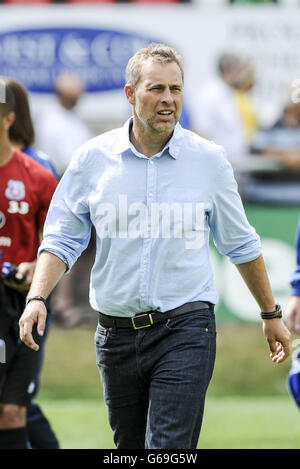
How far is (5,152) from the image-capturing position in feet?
20.1

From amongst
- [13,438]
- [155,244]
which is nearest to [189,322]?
[155,244]

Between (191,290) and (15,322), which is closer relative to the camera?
(191,290)

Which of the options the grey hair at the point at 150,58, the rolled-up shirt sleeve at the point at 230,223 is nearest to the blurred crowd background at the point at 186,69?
the rolled-up shirt sleeve at the point at 230,223

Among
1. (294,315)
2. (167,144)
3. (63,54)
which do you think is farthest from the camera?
(63,54)

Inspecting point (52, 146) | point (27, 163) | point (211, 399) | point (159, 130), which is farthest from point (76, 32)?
point (159, 130)

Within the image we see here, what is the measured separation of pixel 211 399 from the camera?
10758mm

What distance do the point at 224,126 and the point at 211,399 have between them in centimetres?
345

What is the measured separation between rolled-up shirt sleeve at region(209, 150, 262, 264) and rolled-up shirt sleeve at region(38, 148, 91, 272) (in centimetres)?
65

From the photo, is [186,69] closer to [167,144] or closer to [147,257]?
[167,144]

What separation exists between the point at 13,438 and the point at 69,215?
194cm

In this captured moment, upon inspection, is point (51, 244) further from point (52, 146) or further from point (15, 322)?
point (52, 146)

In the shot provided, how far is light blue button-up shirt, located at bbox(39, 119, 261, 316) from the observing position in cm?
491

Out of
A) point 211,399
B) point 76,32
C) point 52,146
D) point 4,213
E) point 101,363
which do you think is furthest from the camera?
point 76,32
